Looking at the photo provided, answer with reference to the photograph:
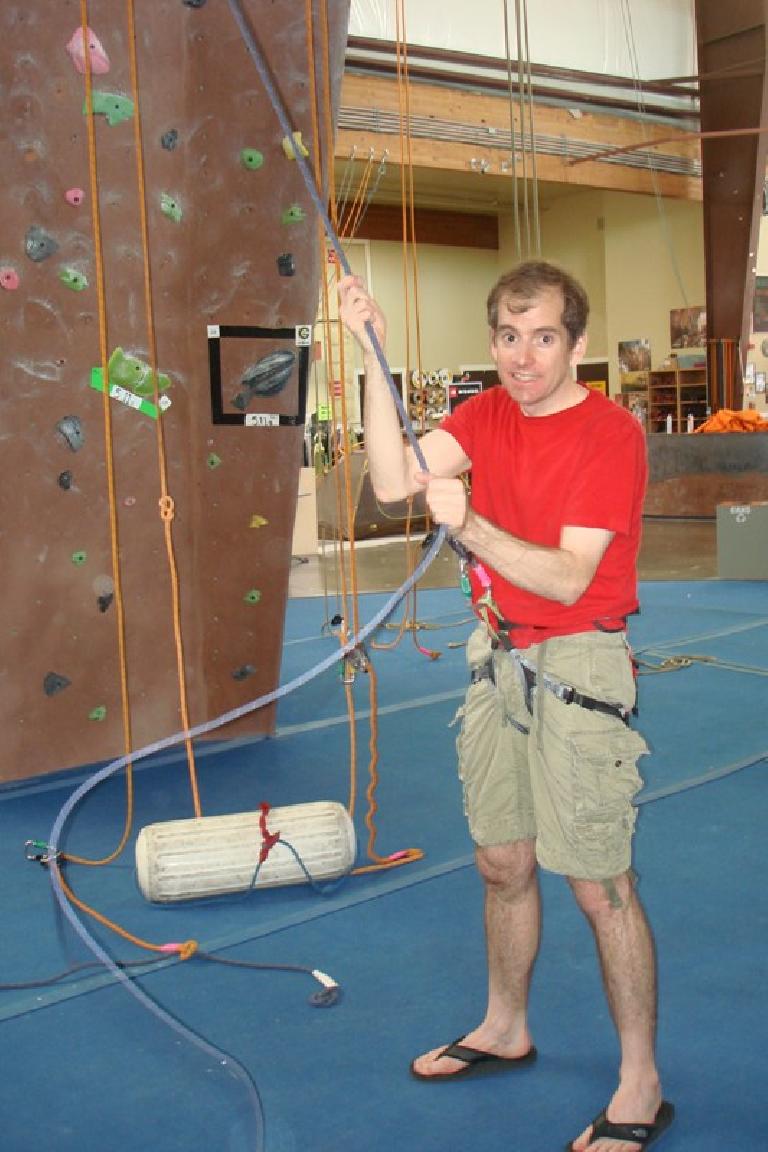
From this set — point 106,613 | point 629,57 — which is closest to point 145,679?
point 106,613

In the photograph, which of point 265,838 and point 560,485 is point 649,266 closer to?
point 265,838

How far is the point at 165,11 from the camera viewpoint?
3584mm

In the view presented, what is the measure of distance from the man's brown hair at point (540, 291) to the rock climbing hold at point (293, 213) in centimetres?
212

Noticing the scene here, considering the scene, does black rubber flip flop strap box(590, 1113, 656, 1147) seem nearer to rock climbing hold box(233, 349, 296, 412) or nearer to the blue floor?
the blue floor

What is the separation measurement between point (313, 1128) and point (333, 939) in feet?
2.66

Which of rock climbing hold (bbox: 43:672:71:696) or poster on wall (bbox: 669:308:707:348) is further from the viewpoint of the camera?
poster on wall (bbox: 669:308:707:348)

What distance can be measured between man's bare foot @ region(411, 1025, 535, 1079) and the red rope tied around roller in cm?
92

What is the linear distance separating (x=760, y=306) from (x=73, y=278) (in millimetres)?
15535

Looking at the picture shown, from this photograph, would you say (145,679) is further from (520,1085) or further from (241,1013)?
(520,1085)

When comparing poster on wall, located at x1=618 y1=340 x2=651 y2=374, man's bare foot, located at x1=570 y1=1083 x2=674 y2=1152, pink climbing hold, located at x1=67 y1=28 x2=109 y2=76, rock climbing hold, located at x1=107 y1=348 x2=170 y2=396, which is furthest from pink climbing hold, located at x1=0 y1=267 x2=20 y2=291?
poster on wall, located at x1=618 y1=340 x2=651 y2=374

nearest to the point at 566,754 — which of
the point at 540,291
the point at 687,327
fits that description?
the point at 540,291

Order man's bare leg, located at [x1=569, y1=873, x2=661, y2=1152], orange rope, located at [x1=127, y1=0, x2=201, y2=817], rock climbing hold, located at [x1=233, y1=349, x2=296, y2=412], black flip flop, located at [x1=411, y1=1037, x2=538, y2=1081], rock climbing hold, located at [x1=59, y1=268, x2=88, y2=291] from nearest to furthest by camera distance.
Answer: man's bare leg, located at [x1=569, y1=873, x2=661, y2=1152] < black flip flop, located at [x1=411, y1=1037, x2=538, y2=1081] < orange rope, located at [x1=127, y1=0, x2=201, y2=817] < rock climbing hold, located at [x1=59, y1=268, x2=88, y2=291] < rock climbing hold, located at [x1=233, y1=349, x2=296, y2=412]

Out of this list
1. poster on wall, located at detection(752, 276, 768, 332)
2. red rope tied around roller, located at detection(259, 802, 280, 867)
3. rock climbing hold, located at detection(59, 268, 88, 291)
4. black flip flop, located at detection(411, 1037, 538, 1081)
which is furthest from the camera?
poster on wall, located at detection(752, 276, 768, 332)

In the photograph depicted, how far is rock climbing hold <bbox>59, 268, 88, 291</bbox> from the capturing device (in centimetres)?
372
